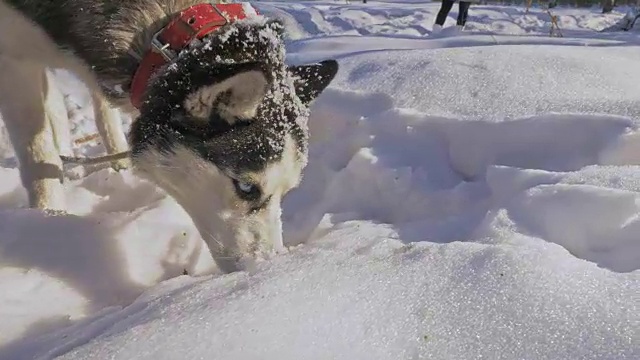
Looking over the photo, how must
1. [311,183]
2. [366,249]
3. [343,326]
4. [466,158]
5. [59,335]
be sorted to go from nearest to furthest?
[343,326] < [59,335] < [366,249] < [466,158] < [311,183]

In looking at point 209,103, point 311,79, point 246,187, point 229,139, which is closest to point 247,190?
point 246,187

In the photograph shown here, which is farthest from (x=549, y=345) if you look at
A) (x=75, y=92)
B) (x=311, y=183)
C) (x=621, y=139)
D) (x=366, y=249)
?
(x=75, y=92)

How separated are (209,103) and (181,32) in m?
0.24

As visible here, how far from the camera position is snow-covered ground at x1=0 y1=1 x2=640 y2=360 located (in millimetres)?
1247

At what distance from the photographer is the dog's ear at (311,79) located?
6.89ft

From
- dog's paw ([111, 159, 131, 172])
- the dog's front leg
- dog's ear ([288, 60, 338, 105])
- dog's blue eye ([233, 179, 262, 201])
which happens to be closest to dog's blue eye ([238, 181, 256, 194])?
dog's blue eye ([233, 179, 262, 201])

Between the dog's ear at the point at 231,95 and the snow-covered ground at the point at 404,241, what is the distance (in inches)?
17.3

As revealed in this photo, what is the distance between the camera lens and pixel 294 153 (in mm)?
1954

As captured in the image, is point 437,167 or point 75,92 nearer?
point 437,167

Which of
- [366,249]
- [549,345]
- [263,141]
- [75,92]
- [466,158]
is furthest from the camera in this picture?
[75,92]

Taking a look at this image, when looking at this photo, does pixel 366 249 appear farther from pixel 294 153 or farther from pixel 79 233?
pixel 79 233

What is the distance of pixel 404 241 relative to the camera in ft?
6.26

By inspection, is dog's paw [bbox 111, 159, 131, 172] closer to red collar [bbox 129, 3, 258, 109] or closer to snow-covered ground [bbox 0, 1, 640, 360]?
snow-covered ground [bbox 0, 1, 640, 360]

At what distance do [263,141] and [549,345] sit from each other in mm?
1008
